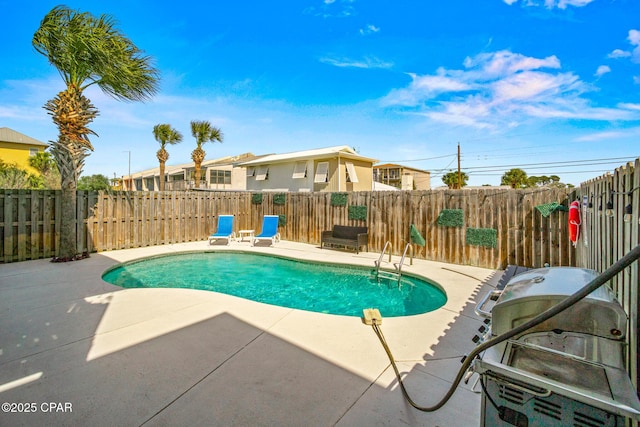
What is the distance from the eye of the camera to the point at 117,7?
757 cm

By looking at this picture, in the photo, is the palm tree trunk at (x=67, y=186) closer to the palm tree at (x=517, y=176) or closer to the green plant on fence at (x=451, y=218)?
the green plant on fence at (x=451, y=218)

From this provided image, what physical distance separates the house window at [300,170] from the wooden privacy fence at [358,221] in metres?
7.12

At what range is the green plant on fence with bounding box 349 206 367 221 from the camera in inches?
395

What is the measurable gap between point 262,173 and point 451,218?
15.9 metres

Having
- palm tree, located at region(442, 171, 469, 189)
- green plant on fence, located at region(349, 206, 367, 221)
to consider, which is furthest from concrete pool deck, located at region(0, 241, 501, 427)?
palm tree, located at region(442, 171, 469, 189)

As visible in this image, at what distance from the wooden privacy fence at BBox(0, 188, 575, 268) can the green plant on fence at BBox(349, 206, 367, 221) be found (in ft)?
0.11

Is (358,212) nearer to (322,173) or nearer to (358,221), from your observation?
(358,221)

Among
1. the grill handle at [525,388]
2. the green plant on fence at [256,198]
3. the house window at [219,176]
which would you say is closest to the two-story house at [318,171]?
the green plant on fence at [256,198]

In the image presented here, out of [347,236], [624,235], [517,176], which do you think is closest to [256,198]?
[347,236]

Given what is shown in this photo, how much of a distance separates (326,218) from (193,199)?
5.44 m

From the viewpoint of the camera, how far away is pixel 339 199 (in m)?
10.7

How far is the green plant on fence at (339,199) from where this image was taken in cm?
1058

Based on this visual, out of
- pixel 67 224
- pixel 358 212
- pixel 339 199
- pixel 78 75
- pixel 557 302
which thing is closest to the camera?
pixel 557 302

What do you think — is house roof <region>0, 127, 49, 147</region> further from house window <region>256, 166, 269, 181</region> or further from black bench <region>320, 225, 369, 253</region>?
black bench <region>320, 225, 369, 253</region>
